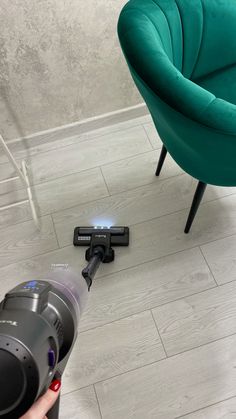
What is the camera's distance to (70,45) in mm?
1502

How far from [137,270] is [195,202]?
0.35 meters

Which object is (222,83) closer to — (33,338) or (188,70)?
(188,70)

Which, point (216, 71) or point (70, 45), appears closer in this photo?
point (216, 71)

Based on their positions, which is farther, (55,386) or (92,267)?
(92,267)

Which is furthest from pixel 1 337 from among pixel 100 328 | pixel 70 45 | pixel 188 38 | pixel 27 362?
pixel 70 45

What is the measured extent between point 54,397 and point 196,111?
653 mm

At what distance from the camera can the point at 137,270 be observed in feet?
4.79

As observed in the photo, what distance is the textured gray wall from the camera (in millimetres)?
1388

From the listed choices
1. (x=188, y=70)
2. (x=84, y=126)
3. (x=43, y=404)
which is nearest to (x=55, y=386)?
(x=43, y=404)

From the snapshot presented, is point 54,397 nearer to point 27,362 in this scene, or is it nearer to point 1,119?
point 27,362

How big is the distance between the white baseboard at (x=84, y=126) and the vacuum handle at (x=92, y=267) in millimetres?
719

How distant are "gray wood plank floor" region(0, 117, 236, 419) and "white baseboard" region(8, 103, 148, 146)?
26 millimetres

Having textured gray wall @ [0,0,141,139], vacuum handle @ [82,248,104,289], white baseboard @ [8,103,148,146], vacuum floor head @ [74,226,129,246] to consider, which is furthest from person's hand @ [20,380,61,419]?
white baseboard @ [8,103,148,146]

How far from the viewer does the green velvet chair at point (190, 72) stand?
863 mm
